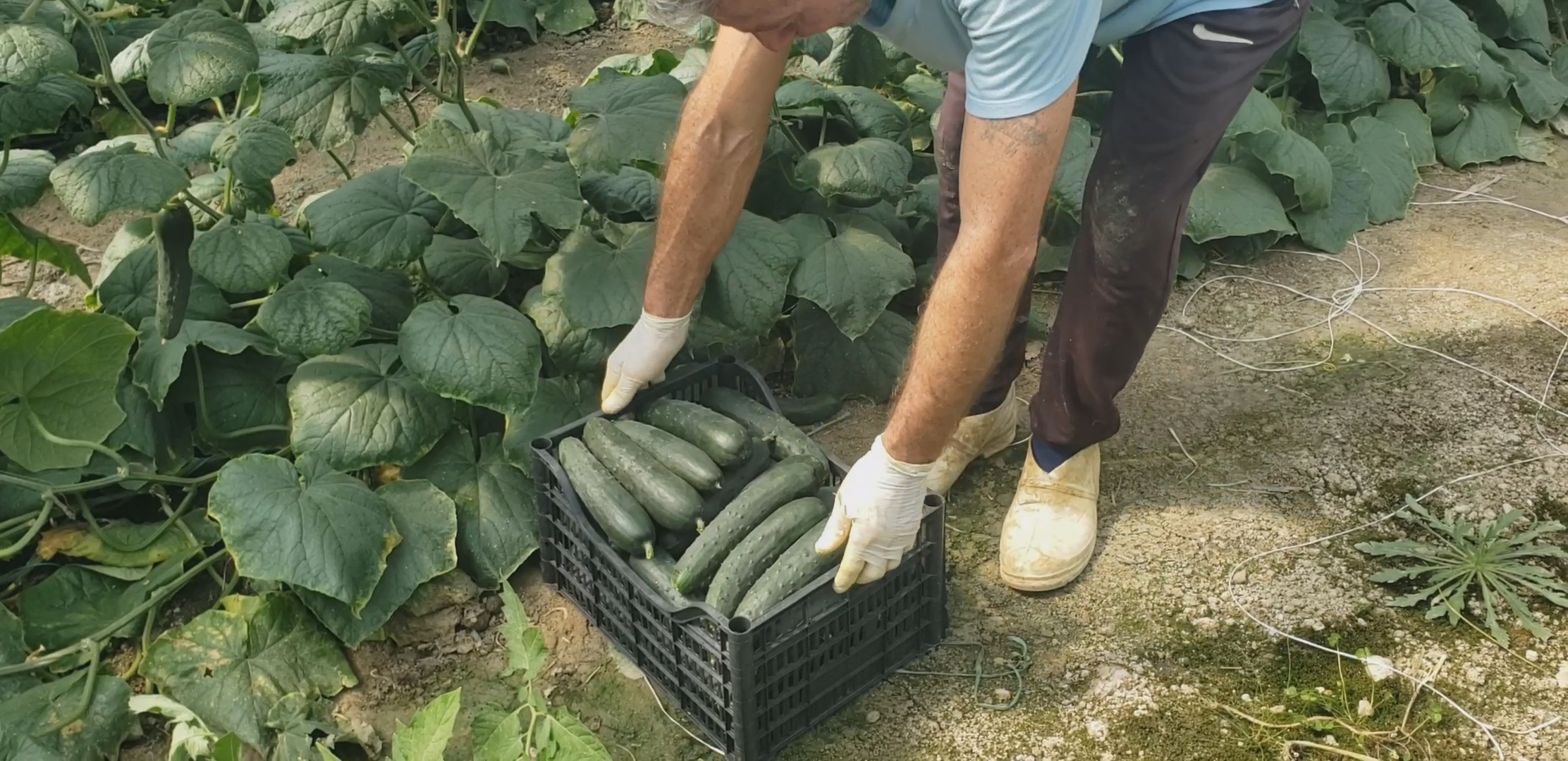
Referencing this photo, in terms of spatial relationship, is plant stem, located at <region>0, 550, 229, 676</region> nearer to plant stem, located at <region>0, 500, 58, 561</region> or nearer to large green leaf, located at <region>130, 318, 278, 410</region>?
plant stem, located at <region>0, 500, 58, 561</region>

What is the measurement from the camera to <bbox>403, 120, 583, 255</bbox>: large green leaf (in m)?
3.20

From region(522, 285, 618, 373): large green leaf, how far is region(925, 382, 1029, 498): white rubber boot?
3.05 feet

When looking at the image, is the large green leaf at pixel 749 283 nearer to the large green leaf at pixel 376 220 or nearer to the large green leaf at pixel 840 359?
the large green leaf at pixel 840 359

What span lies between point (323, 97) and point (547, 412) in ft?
3.43

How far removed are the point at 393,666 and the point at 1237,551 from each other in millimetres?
2130

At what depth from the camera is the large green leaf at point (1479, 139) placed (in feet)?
17.6

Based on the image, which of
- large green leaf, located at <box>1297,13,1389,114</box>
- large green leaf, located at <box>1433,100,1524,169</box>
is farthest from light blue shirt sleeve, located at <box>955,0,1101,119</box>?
large green leaf, located at <box>1433,100,1524,169</box>

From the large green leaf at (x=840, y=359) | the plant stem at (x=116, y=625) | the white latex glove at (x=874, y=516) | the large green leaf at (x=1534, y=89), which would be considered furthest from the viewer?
the large green leaf at (x=1534, y=89)

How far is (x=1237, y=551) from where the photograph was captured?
3.43 metres

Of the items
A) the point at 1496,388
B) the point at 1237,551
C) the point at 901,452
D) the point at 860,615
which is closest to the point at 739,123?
the point at 901,452

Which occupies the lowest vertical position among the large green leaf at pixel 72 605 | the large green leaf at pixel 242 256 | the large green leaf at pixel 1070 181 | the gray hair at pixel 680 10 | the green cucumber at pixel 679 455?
the large green leaf at pixel 72 605

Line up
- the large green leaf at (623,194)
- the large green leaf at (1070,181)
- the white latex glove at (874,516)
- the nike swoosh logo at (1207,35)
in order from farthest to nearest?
the large green leaf at (1070,181) → the large green leaf at (623,194) → the nike swoosh logo at (1207,35) → the white latex glove at (874,516)

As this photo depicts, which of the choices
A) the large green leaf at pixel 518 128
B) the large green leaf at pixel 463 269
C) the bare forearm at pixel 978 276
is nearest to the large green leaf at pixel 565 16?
the large green leaf at pixel 518 128

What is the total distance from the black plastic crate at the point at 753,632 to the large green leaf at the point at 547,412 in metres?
0.21
